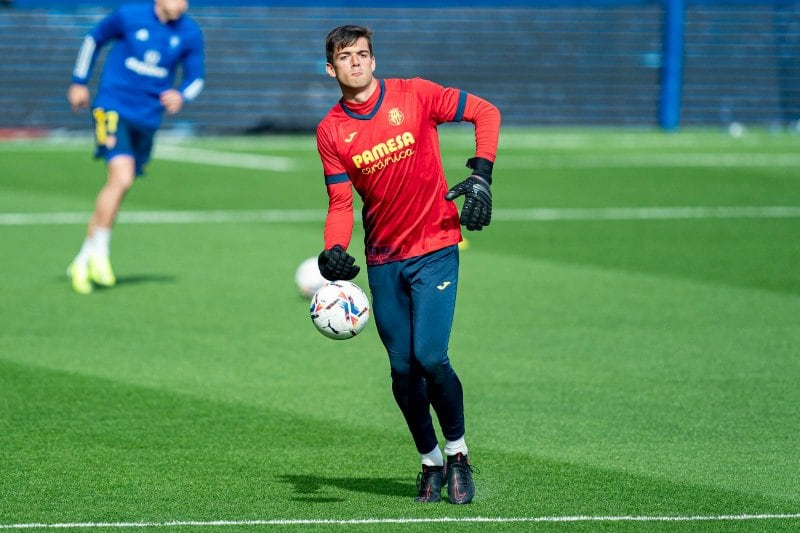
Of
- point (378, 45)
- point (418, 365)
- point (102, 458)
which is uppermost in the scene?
point (378, 45)

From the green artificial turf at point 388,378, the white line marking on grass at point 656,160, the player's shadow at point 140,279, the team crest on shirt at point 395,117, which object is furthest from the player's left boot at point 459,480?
the white line marking on grass at point 656,160

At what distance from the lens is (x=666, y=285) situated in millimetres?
13195

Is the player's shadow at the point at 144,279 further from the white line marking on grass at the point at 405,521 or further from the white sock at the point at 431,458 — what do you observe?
the white line marking on grass at the point at 405,521

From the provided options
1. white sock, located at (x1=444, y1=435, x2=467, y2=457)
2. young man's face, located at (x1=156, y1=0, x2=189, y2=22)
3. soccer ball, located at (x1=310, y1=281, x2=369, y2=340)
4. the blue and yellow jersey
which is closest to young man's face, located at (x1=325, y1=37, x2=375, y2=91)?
soccer ball, located at (x1=310, y1=281, x2=369, y2=340)

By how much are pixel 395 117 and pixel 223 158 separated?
17.9 metres

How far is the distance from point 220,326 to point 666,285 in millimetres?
4289

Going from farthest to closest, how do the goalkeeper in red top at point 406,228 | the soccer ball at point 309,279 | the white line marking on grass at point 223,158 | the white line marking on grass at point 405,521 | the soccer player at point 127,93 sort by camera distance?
1. the white line marking on grass at point 223,158
2. the soccer player at point 127,93
3. the soccer ball at point 309,279
4. the goalkeeper in red top at point 406,228
5. the white line marking on grass at point 405,521

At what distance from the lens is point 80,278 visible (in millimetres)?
12875

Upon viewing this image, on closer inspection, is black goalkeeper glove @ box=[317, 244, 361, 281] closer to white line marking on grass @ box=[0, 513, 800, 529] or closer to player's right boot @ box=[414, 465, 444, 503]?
player's right boot @ box=[414, 465, 444, 503]

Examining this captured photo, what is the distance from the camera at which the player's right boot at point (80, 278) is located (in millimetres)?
12852

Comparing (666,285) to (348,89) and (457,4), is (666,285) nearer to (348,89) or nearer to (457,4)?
(348,89)

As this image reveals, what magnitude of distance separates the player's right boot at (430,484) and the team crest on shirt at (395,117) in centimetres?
167

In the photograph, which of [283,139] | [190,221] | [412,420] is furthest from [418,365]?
[283,139]

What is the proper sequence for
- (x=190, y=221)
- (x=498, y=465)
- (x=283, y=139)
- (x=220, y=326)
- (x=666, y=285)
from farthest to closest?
(x=283, y=139), (x=190, y=221), (x=666, y=285), (x=220, y=326), (x=498, y=465)
